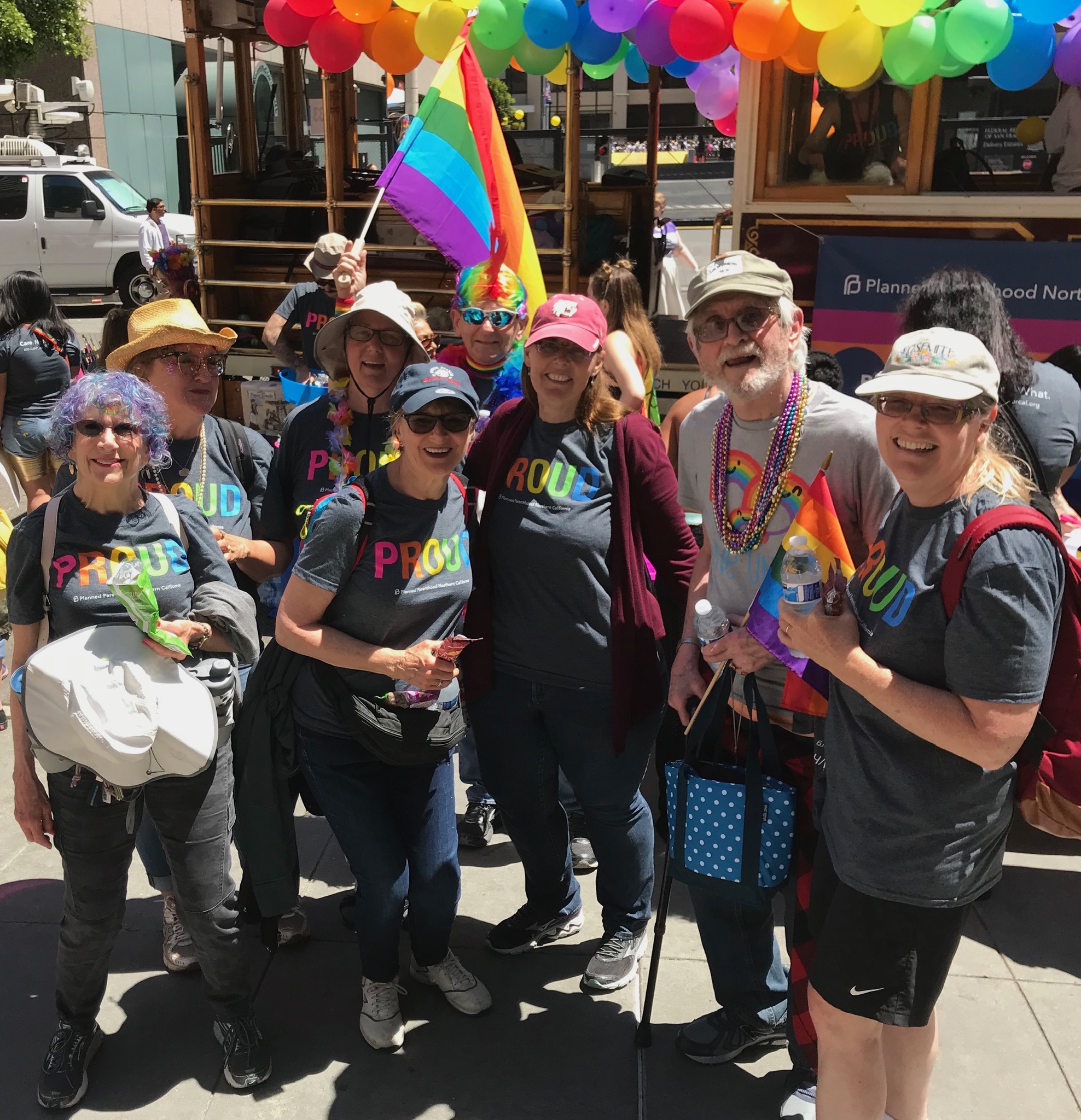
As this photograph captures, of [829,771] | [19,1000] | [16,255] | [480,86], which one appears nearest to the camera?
[829,771]

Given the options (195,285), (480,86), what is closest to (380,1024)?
(480,86)

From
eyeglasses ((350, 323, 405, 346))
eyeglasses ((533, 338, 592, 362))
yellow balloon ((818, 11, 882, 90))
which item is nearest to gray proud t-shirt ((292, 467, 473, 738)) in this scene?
eyeglasses ((533, 338, 592, 362))

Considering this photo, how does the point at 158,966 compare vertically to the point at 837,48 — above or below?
below

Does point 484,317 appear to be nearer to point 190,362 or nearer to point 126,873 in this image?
point 190,362

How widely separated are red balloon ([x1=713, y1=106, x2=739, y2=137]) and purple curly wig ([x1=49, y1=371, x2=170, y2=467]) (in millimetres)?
6877

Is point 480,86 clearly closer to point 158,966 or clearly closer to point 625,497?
point 625,497

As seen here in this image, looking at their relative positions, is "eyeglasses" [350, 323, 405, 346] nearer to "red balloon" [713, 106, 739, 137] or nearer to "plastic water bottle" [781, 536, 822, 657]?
"plastic water bottle" [781, 536, 822, 657]

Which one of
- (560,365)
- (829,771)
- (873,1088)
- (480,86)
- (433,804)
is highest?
(480,86)

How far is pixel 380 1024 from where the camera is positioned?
9.64 ft

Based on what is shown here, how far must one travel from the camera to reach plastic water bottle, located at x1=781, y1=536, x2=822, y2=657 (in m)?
2.05

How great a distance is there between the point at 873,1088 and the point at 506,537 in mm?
1529

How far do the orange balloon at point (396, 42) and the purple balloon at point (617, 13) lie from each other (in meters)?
1.11

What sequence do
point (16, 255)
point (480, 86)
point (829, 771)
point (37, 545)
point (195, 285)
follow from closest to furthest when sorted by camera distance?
point (829, 771)
point (37, 545)
point (480, 86)
point (195, 285)
point (16, 255)

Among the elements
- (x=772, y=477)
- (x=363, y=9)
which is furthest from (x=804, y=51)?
(x=772, y=477)
